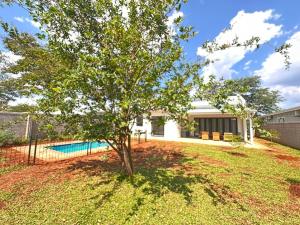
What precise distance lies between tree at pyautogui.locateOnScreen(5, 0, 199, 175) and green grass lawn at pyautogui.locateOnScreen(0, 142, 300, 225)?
1.53m

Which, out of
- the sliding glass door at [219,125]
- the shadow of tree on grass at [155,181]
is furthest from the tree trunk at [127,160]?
the sliding glass door at [219,125]

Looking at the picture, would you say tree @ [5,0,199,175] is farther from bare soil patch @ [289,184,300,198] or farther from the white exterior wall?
the white exterior wall

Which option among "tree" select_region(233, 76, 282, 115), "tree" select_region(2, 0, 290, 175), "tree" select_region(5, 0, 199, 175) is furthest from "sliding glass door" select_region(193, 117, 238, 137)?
"tree" select_region(233, 76, 282, 115)

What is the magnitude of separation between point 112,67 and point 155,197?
4.18 meters

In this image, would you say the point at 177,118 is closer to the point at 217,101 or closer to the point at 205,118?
the point at 217,101

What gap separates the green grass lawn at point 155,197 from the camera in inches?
194

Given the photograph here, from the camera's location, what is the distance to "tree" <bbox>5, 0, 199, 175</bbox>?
5.07 meters

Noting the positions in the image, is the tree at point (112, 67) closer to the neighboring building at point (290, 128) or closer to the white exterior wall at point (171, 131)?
the neighboring building at point (290, 128)

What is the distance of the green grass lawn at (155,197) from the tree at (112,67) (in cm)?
153

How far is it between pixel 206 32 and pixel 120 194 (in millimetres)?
6599

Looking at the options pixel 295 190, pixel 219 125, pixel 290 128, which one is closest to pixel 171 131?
pixel 219 125

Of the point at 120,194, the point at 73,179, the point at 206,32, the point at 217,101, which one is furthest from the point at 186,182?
the point at 206,32

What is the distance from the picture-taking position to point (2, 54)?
2044 cm

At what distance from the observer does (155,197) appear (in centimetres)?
601
